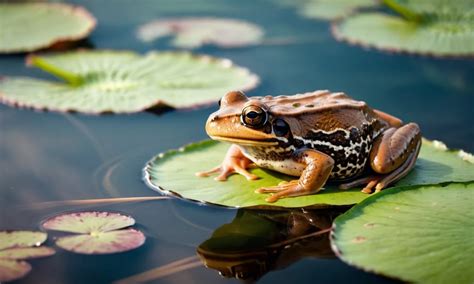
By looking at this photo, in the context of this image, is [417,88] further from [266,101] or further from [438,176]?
[266,101]

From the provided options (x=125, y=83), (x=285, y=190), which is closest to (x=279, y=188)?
(x=285, y=190)

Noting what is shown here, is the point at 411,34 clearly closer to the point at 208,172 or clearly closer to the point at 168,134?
the point at 168,134

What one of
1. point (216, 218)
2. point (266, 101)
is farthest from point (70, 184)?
point (266, 101)

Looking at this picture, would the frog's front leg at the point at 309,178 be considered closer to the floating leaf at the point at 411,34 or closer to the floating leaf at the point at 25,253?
the floating leaf at the point at 25,253

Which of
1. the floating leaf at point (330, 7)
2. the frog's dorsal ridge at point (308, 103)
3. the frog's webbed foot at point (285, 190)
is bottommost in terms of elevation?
the frog's webbed foot at point (285, 190)

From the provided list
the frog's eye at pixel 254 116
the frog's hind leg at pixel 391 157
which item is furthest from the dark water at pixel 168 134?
the frog's hind leg at pixel 391 157

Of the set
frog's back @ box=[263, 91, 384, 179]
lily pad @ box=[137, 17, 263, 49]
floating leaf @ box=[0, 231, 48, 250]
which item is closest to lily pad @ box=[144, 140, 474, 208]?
frog's back @ box=[263, 91, 384, 179]
